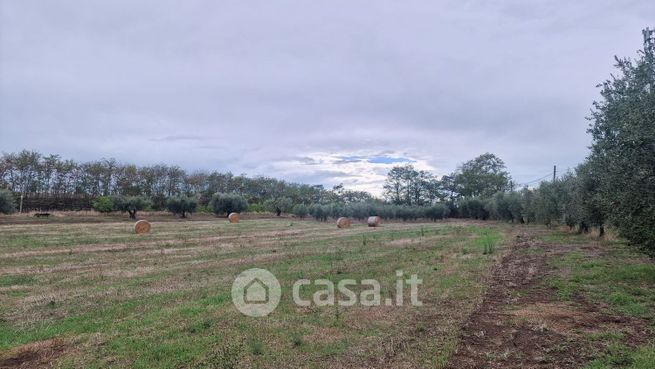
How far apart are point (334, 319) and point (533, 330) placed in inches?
147

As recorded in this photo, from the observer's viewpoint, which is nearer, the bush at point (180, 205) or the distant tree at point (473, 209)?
the bush at point (180, 205)

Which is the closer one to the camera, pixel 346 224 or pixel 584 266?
pixel 584 266

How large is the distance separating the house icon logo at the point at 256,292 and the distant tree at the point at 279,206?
6318 cm

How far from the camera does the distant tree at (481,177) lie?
302 feet

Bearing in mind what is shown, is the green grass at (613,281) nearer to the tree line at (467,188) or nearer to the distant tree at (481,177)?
the tree line at (467,188)

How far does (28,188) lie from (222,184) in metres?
32.3

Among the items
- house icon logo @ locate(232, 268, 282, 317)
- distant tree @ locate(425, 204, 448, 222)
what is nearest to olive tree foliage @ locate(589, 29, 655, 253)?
house icon logo @ locate(232, 268, 282, 317)

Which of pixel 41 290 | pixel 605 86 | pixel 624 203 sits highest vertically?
pixel 605 86

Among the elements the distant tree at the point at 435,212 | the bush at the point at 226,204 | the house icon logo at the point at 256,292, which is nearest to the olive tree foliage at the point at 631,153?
the house icon logo at the point at 256,292

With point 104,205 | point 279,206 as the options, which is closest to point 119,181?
point 104,205

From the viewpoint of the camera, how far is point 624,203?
10.9 metres

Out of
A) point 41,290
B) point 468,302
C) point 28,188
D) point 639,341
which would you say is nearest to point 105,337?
point 41,290

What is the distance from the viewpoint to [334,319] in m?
7.82

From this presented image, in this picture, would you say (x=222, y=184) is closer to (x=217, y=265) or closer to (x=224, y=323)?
(x=217, y=265)
